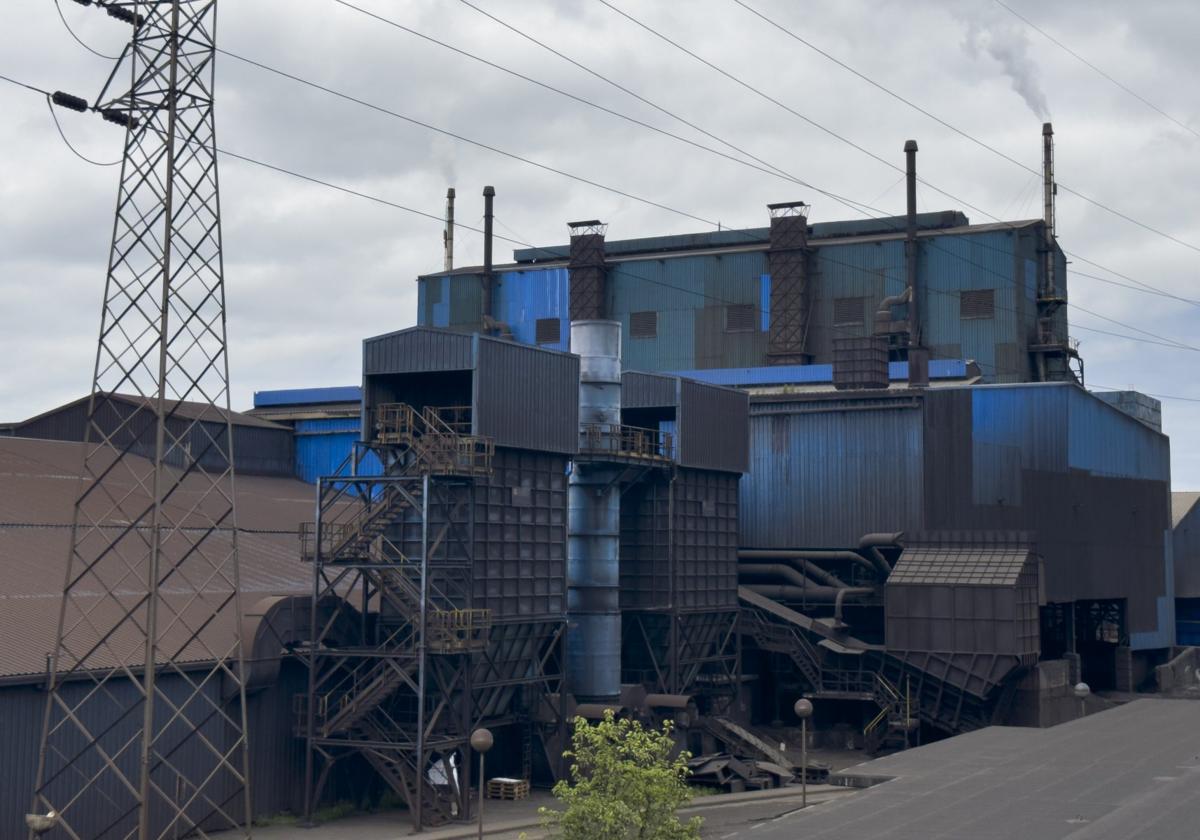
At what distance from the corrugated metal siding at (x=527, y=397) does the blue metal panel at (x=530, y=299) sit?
46089 millimetres

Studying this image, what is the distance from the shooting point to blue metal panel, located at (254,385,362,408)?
82250 millimetres

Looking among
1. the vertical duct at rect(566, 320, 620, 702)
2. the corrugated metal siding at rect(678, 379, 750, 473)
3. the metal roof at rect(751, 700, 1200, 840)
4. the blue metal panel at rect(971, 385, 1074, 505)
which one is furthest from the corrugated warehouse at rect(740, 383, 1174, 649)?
the vertical duct at rect(566, 320, 620, 702)

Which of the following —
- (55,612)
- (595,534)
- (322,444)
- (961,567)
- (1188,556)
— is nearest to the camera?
(55,612)

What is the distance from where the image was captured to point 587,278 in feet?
313

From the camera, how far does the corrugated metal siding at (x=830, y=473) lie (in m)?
66.1

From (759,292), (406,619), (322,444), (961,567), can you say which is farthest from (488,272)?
(406,619)

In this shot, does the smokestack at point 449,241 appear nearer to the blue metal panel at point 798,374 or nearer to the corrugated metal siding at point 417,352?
the blue metal panel at point 798,374

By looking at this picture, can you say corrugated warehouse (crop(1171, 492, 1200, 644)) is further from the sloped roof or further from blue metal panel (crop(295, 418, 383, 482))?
blue metal panel (crop(295, 418, 383, 482))

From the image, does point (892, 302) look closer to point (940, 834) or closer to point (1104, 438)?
point (1104, 438)

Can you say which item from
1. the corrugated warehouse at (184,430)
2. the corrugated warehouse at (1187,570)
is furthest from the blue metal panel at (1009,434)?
the corrugated warehouse at (184,430)

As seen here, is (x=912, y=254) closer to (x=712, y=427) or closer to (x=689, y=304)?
(x=689, y=304)

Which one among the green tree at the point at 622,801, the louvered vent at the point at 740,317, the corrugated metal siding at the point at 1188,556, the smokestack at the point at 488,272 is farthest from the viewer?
the smokestack at the point at 488,272

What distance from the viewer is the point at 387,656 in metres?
42.5

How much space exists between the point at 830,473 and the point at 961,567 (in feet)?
29.1
